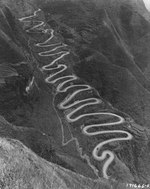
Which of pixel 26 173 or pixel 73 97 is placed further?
pixel 73 97

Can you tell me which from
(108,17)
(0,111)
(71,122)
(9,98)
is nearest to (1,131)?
(0,111)

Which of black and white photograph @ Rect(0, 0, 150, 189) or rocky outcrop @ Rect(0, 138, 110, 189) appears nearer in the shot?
rocky outcrop @ Rect(0, 138, 110, 189)

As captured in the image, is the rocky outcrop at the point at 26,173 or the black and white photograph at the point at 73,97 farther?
the black and white photograph at the point at 73,97

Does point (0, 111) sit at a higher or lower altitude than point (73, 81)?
higher

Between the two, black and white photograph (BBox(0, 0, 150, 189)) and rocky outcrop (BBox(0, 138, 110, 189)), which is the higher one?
rocky outcrop (BBox(0, 138, 110, 189))

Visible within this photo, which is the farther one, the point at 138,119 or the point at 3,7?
the point at 3,7

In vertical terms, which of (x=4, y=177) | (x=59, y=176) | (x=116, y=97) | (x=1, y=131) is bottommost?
(x=116, y=97)

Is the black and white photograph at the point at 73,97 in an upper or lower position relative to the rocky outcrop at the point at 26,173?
lower

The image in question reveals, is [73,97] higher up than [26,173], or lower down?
lower down

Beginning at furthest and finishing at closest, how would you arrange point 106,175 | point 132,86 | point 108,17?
point 108,17
point 132,86
point 106,175

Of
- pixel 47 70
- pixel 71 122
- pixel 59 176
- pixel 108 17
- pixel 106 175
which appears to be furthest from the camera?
pixel 108 17

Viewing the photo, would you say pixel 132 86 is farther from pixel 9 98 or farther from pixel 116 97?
pixel 9 98
